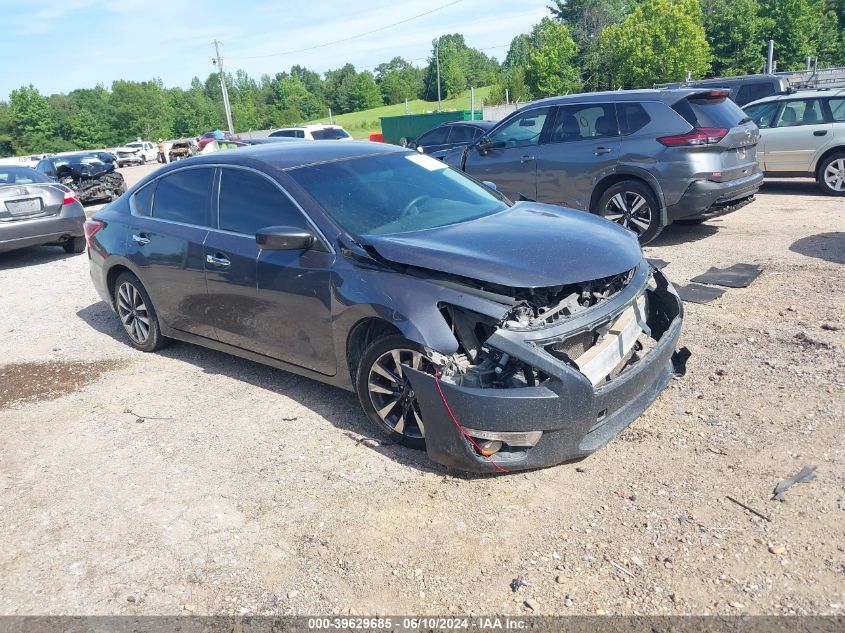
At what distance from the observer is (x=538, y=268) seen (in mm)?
3600

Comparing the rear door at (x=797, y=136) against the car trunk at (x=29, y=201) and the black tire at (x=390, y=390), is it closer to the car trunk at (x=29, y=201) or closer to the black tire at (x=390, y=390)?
the black tire at (x=390, y=390)

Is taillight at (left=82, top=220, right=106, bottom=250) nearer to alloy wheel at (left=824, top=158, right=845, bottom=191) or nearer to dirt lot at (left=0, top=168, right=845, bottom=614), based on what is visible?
dirt lot at (left=0, top=168, right=845, bottom=614)

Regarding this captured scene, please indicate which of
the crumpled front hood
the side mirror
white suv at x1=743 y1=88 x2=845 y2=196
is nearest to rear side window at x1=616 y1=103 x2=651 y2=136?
white suv at x1=743 y1=88 x2=845 y2=196

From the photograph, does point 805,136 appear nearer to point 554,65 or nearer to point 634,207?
point 634,207

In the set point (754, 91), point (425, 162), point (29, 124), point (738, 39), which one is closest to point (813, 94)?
point (754, 91)

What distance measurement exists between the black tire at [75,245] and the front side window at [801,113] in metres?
11.7

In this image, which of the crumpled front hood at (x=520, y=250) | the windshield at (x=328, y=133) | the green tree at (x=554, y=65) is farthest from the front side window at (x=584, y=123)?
the green tree at (x=554, y=65)

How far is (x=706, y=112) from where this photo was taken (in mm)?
8086

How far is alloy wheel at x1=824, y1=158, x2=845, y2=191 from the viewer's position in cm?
1067

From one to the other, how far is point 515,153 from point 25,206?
7.25 m

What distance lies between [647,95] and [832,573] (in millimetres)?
6759

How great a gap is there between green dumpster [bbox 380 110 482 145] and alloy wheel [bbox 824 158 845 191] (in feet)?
86.7

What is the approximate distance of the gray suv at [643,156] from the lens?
7910 millimetres

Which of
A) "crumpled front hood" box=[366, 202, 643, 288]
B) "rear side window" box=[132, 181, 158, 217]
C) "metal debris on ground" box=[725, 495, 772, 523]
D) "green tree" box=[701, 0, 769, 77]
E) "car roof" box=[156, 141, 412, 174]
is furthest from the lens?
"green tree" box=[701, 0, 769, 77]
